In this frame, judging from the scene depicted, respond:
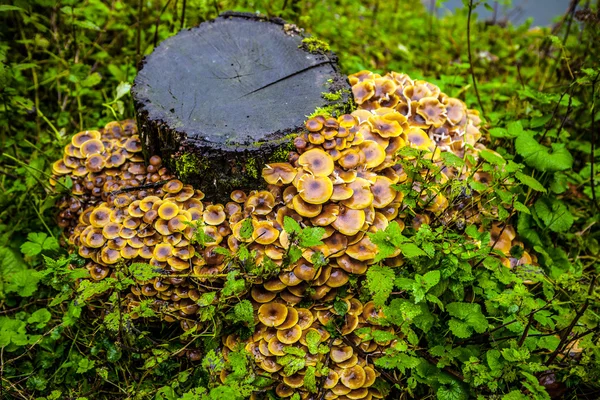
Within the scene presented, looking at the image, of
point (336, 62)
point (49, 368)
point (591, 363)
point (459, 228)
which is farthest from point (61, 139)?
point (591, 363)

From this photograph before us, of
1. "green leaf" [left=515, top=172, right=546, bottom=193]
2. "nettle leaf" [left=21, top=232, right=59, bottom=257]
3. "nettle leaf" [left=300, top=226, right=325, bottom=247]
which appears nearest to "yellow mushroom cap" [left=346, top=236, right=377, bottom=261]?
"nettle leaf" [left=300, top=226, right=325, bottom=247]

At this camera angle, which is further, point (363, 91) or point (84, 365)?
point (363, 91)

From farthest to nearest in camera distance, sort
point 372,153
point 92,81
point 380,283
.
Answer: point 92,81, point 372,153, point 380,283

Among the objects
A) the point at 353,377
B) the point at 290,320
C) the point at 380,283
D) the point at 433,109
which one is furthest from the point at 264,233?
the point at 433,109

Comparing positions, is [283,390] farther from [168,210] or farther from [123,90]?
[123,90]

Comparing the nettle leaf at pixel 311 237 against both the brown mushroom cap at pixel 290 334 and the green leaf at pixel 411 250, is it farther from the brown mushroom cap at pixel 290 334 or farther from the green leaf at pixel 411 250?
the brown mushroom cap at pixel 290 334

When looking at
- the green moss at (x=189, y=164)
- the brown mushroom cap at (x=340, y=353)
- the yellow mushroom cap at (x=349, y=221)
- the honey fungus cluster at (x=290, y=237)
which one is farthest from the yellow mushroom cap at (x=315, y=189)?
the brown mushroom cap at (x=340, y=353)

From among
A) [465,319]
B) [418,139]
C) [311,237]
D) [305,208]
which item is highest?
[418,139]
